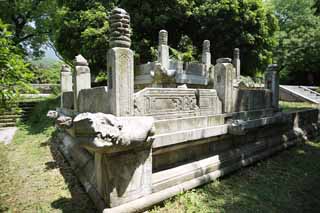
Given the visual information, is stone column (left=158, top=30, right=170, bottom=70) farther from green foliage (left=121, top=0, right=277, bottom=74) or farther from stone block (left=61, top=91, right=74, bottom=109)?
stone block (left=61, top=91, right=74, bottom=109)

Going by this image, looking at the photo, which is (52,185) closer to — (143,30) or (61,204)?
(61,204)

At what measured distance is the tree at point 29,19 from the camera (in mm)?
15359

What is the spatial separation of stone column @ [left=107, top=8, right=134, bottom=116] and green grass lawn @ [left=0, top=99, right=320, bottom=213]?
1.62 meters

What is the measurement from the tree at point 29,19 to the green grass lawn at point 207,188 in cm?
1344

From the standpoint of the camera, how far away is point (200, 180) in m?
3.75


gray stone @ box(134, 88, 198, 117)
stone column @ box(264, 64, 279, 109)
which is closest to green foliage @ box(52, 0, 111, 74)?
stone column @ box(264, 64, 279, 109)

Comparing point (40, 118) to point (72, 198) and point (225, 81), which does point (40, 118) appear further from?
point (225, 81)

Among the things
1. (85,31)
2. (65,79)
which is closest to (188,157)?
(65,79)

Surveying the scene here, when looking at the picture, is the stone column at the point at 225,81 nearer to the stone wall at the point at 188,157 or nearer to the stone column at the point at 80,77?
the stone wall at the point at 188,157

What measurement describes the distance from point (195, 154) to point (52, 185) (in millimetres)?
2722

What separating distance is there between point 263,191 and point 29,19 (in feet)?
64.5

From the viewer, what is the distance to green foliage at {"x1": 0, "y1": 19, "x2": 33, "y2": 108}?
2541 millimetres

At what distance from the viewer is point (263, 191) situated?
3.81 meters

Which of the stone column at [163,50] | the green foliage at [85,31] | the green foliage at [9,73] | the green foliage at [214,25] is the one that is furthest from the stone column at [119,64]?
the green foliage at [214,25]
